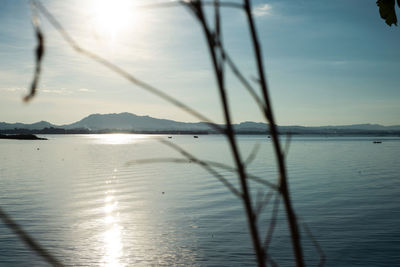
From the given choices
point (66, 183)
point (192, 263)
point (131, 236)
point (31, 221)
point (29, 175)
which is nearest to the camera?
point (192, 263)

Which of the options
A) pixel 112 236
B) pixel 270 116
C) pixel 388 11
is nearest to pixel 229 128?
pixel 270 116

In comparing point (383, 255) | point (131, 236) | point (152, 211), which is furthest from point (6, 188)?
point (383, 255)

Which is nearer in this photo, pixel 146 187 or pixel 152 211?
pixel 152 211

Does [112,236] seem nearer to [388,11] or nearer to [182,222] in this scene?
[182,222]

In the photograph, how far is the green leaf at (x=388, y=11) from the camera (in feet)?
9.88

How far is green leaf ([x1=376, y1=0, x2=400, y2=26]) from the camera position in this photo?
9.88ft

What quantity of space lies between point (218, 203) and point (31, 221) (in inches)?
463

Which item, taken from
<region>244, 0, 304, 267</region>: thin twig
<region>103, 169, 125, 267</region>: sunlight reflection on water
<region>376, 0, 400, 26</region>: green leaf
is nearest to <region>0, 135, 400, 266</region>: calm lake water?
<region>103, 169, 125, 267</region>: sunlight reflection on water

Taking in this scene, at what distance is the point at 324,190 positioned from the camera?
1159 inches

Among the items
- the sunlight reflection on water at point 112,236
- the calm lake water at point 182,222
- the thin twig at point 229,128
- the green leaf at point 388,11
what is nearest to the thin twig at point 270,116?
the thin twig at point 229,128

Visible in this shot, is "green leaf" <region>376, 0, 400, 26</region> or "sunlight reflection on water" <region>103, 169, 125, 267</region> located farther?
"sunlight reflection on water" <region>103, 169, 125, 267</region>

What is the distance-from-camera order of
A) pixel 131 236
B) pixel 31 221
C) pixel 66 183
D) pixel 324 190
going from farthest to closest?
pixel 66 183 < pixel 324 190 < pixel 31 221 < pixel 131 236

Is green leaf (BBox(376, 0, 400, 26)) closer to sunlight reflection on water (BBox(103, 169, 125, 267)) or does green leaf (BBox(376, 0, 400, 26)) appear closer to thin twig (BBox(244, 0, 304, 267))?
thin twig (BBox(244, 0, 304, 267))

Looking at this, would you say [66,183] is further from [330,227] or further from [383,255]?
[383,255]
